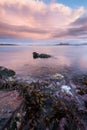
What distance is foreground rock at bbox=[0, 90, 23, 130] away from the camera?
363 cm

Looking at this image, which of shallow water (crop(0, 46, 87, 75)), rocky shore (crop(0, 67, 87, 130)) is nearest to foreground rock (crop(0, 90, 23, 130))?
rocky shore (crop(0, 67, 87, 130))

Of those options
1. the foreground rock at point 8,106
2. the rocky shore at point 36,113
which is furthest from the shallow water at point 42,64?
the rocky shore at point 36,113

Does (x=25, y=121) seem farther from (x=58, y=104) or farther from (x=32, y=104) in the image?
(x=58, y=104)

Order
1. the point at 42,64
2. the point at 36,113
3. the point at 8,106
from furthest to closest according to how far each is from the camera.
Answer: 1. the point at 42,64
2. the point at 8,106
3. the point at 36,113

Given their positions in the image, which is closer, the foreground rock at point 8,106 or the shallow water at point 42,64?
the foreground rock at point 8,106

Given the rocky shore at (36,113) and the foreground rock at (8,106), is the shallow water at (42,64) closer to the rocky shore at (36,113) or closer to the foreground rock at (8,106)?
the foreground rock at (8,106)

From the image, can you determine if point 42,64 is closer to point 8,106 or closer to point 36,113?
point 8,106

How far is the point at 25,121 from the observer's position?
12.5ft

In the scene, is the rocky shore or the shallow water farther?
the shallow water

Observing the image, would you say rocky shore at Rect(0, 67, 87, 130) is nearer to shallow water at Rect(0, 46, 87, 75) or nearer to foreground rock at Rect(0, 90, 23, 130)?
foreground rock at Rect(0, 90, 23, 130)

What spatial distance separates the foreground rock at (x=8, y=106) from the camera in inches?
143

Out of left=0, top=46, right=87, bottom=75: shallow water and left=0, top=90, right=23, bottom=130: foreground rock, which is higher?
left=0, top=90, right=23, bottom=130: foreground rock

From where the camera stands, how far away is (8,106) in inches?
162

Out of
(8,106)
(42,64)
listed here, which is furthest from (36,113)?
(42,64)
